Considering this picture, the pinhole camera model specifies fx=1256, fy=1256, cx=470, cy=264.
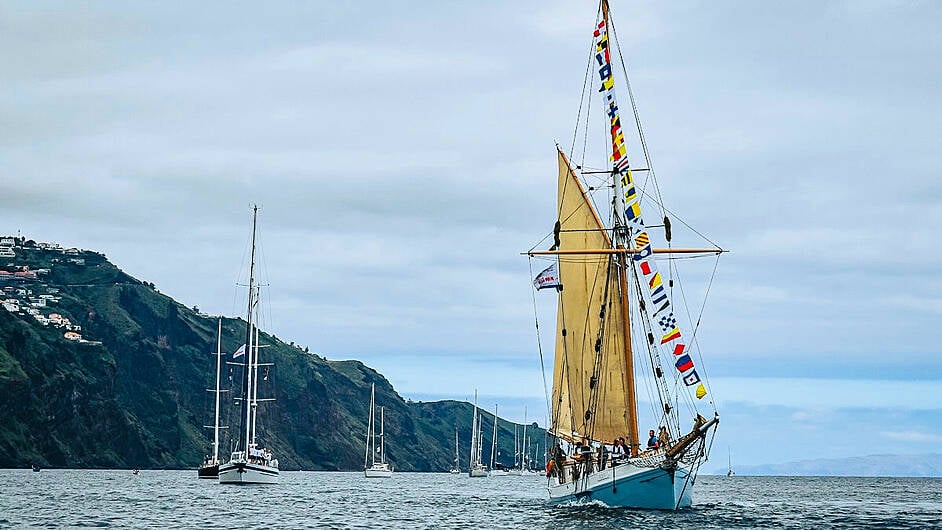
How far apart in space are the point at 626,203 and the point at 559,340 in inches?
507

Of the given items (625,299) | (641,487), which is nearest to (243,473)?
(625,299)

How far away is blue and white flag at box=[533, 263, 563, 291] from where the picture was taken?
8012cm

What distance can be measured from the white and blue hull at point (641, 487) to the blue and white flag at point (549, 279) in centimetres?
1422

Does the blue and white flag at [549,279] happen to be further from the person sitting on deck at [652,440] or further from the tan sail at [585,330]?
the person sitting on deck at [652,440]

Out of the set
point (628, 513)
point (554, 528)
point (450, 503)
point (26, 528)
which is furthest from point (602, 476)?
point (450, 503)

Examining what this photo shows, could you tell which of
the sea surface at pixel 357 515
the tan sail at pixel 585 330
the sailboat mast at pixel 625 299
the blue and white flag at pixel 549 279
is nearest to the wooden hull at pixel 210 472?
the sea surface at pixel 357 515

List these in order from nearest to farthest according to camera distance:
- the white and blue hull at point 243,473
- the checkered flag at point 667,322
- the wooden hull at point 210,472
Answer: the checkered flag at point 667,322 → the white and blue hull at point 243,473 → the wooden hull at point 210,472

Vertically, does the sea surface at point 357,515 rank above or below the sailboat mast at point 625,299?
below

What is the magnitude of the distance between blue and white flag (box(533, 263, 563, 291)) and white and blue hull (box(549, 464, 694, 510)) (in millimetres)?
14217

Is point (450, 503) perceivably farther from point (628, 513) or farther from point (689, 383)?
point (689, 383)

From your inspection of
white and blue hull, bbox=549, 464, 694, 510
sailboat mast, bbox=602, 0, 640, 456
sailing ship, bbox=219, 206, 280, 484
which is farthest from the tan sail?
sailing ship, bbox=219, 206, 280, 484

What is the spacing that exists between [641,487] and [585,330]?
13.4 metres

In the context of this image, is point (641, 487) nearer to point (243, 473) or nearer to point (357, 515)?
point (357, 515)

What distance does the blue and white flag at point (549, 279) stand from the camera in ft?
263
